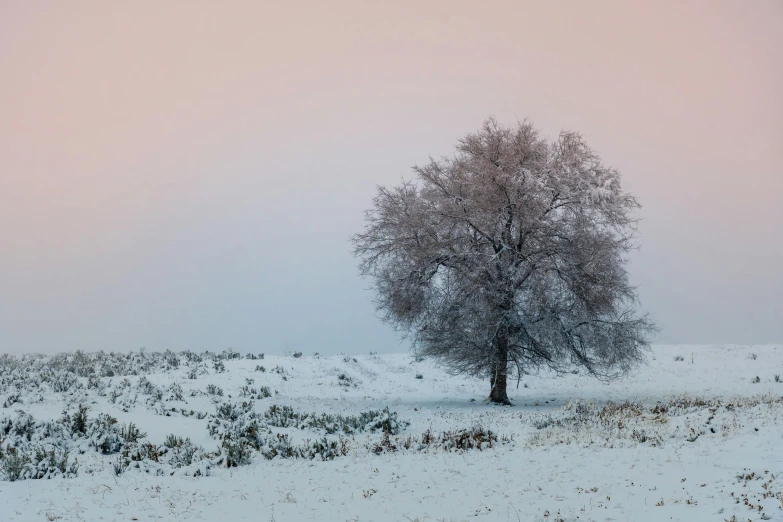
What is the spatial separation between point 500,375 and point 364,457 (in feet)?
33.5

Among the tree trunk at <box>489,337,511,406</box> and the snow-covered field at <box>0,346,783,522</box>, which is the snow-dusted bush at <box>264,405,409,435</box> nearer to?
the snow-covered field at <box>0,346,783,522</box>

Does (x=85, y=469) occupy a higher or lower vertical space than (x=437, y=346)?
lower

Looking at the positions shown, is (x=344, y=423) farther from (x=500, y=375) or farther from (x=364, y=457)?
(x=500, y=375)

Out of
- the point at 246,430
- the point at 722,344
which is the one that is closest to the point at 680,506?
the point at 246,430

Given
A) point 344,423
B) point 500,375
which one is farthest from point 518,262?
point 344,423

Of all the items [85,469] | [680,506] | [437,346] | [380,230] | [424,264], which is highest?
[380,230]

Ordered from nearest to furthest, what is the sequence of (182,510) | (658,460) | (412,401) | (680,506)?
1. (680,506)
2. (182,510)
3. (658,460)
4. (412,401)

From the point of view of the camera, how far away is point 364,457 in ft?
37.3

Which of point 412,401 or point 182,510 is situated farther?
point 412,401

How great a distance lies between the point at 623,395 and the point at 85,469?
1855 cm

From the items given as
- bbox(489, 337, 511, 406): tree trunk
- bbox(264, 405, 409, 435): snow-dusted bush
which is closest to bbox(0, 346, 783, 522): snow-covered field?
bbox(264, 405, 409, 435): snow-dusted bush

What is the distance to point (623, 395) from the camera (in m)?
22.1

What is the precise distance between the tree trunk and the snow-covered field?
0.82 m

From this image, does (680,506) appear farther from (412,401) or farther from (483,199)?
(412,401)
